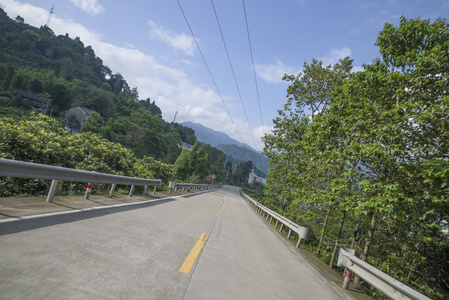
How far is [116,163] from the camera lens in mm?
10812

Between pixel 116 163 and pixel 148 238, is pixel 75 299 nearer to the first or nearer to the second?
pixel 148 238

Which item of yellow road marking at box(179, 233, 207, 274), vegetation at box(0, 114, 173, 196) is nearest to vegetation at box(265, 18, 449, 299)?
yellow road marking at box(179, 233, 207, 274)

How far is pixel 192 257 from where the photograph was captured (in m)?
4.41

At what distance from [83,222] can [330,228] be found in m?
10.5

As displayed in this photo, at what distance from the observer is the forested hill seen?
6128 centimetres

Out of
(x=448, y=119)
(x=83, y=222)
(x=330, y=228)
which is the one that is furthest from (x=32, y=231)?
(x=330, y=228)

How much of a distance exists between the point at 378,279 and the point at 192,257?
329 centimetres

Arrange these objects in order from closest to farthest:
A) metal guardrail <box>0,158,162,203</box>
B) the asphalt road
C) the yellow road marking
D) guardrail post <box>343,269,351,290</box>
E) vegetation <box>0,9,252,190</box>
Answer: the asphalt road
the yellow road marking
metal guardrail <box>0,158,162,203</box>
guardrail post <box>343,269,351,290</box>
vegetation <box>0,9,252,190</box>

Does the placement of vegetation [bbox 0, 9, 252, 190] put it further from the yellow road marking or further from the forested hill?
the yellow road marking

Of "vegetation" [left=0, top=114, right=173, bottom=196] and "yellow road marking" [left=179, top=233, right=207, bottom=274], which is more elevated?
"vegetation" [left=0, top=114, right=173, bottom=196]

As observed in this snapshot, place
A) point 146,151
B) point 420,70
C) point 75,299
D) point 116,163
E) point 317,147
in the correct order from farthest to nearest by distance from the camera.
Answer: point 146,151
point 116,163
point 317,147
point 420,70
point 75,299

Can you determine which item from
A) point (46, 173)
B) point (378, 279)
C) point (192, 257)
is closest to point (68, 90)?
point (46, 173)

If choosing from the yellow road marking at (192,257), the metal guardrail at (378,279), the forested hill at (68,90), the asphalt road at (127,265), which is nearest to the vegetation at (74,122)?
the forested hill at (68,90)

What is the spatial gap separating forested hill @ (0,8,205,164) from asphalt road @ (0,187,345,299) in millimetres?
55188
